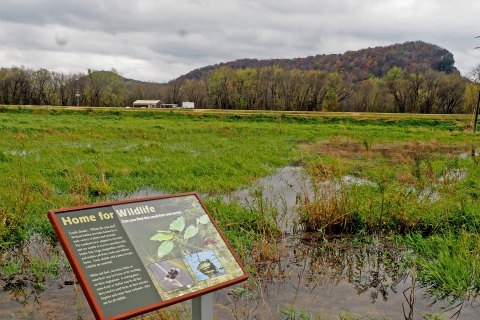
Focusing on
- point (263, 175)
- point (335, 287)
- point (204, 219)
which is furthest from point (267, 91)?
point (204, 219)

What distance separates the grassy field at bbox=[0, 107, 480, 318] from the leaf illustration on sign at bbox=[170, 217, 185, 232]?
105 inches

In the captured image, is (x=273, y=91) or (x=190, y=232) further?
(x=273, y=91)

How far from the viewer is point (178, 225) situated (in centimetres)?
318

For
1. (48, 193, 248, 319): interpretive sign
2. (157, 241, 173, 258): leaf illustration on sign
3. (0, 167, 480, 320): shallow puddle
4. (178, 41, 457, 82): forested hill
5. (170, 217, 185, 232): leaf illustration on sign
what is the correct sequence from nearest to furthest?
(48, 193, 248, 319): interpretive sign → (157, 241, 173, 258): leaf illustration on sign → (170, 217, 185, 232): leaf illustration on sign → (0, 167, 480, 320): shallow puddle → (178, 41, 457, 82): forested hill

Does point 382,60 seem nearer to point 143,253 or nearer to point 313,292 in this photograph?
point 313,292

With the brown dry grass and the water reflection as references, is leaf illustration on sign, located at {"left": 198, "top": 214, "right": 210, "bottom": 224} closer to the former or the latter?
the water reflection

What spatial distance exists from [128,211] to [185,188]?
6.81 metres

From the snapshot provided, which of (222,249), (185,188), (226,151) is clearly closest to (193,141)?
(226,151)

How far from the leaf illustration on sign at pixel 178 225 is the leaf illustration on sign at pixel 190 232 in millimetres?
51

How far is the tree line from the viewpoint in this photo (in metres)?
57.3

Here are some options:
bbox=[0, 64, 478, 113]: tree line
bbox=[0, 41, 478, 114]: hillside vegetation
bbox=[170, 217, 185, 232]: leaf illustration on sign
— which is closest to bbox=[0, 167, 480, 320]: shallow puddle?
bbox=[170, 217, 185, 232]: leaf illustration on sign

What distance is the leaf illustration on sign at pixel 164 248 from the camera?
2.94 metres

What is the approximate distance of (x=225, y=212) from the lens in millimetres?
7582

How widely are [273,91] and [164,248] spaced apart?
64.4 m
